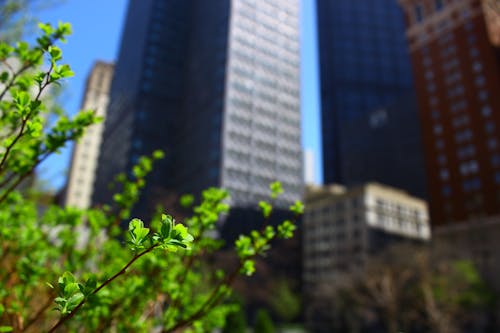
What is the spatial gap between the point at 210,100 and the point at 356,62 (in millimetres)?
107884

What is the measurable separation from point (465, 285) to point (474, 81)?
42310mm

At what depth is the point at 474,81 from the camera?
6931 cm

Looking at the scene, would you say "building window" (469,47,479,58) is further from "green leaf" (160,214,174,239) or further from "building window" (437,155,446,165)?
"green leaf" (160,214,174,239)

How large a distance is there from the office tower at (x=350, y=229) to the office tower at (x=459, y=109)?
15.3 m

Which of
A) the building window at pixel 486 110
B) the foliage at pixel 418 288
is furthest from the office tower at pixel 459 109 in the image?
the foliage at pixel 418 288

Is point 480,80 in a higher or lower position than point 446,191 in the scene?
higher

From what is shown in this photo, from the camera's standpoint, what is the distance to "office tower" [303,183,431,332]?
80.1m

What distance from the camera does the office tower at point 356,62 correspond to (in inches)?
6476

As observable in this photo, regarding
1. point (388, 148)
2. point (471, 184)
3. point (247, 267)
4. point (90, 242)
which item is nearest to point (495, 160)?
point (471, 184)

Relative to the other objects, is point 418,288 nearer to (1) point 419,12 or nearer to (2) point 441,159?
(2) point 441,159

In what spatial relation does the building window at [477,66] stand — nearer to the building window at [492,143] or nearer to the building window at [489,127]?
the building window at [489,127]

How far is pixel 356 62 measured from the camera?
17175 centimetres

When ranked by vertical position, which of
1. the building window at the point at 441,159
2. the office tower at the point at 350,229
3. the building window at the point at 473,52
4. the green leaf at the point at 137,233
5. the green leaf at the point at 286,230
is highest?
the building window at the point at 473,52

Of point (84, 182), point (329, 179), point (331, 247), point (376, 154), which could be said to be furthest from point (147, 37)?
point (329, 179)
